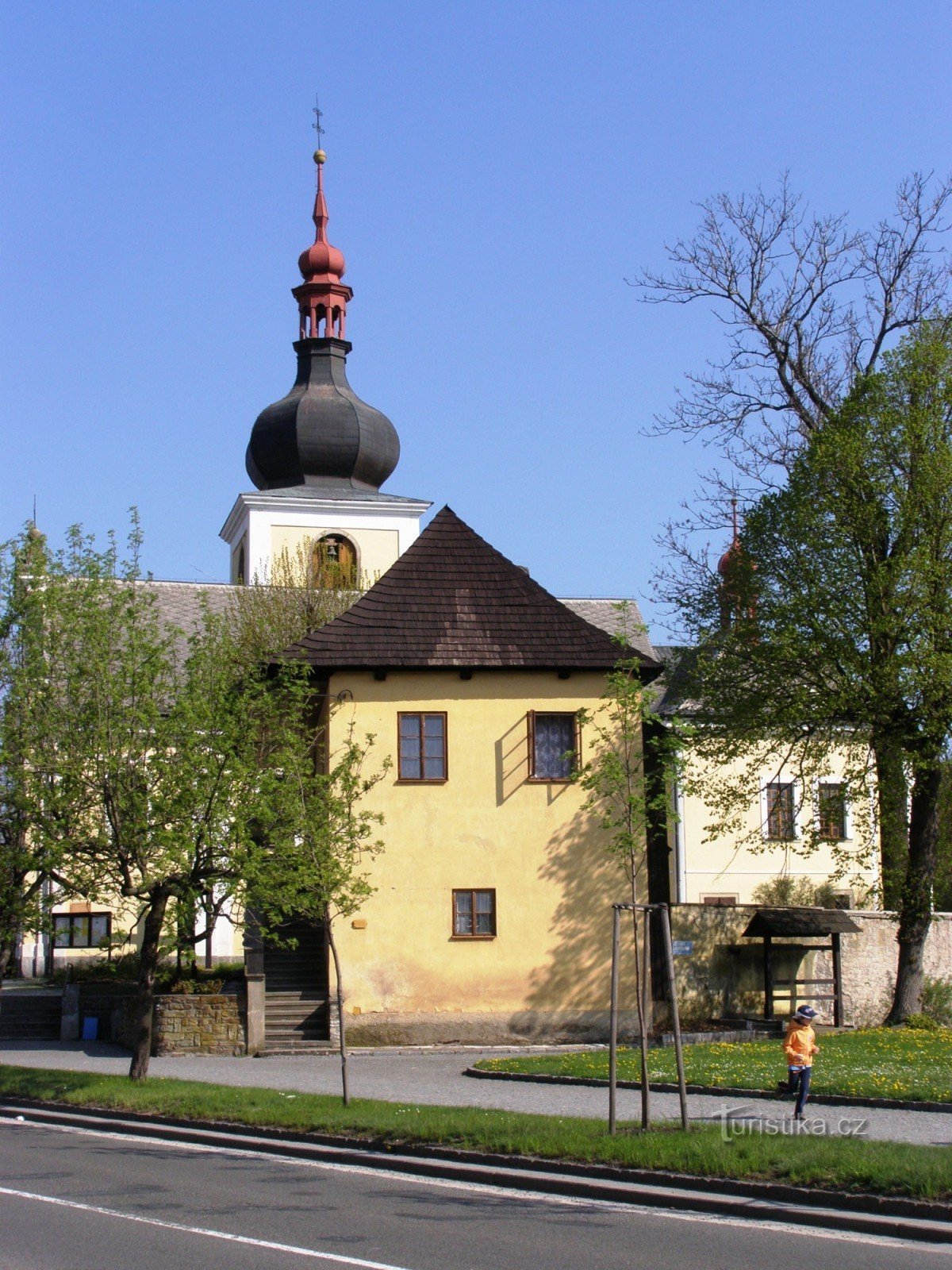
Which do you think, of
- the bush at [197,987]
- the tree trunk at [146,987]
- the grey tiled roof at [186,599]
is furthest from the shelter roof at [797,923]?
the grey tiled roof at [186,599]

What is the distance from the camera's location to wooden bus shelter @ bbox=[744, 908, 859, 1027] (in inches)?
1108

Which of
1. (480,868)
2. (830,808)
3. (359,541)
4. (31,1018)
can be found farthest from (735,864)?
(31,1018)

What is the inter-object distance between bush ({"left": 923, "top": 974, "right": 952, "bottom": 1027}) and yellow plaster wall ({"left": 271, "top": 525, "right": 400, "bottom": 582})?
3004 centimetres

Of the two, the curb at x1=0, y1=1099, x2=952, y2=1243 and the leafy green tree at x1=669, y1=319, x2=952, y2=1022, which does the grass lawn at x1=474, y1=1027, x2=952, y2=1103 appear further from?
the curb at x1=0, y1=1099, x2=952, y2=1243

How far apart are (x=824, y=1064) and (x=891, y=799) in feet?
27.5

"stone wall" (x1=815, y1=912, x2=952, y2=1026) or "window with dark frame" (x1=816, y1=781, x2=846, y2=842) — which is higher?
"window with dark frame" (x1=816, y1=781, x2=846, y2=842)

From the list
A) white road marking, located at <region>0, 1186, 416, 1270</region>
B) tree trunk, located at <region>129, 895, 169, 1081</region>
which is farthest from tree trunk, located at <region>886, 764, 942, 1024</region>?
white road marking, located at <region>0, 1186, 416, 1270</region>

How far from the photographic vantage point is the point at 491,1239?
10.4m

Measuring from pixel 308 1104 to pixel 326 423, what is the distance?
43.0m

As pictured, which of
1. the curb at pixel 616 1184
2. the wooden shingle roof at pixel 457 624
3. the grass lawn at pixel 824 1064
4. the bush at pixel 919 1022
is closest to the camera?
the curb at pixel 616 1184

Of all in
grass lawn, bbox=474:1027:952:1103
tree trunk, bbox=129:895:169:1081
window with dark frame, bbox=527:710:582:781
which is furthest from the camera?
window with dark frame, bbox=527:710:582:781

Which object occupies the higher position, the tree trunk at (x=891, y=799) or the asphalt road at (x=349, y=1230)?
the tree trunk at (x=891, y=799)

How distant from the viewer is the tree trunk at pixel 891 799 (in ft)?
90.5

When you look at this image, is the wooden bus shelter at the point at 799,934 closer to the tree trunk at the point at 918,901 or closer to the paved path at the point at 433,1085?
the tree trunk at the point at 918,901
